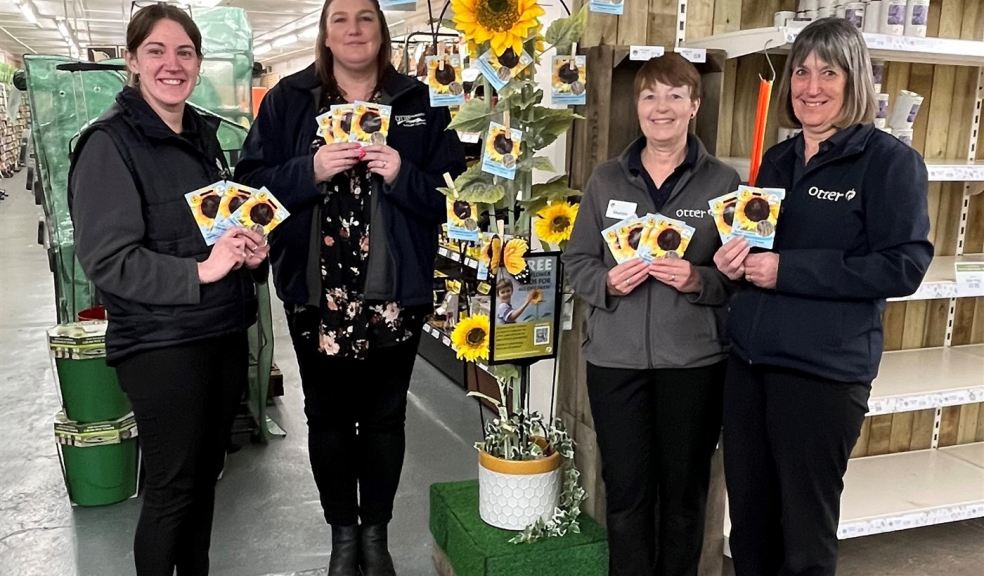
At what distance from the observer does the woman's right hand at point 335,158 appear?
2072mm

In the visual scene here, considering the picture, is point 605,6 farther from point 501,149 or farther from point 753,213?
point 753,213

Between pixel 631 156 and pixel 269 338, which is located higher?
pixel 631 156

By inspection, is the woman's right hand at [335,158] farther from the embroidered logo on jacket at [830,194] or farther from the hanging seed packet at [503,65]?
the embroidered logo on jacket at [830,194]

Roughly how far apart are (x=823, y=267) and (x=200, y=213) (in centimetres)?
142

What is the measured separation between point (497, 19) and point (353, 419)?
4.08ft

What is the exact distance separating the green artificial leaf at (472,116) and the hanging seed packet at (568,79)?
7.6 inches

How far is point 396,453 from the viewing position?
2469 mm

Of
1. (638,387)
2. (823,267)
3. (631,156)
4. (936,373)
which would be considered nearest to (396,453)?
(638,387)

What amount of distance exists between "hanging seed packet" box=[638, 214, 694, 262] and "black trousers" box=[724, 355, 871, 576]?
12.4 inches

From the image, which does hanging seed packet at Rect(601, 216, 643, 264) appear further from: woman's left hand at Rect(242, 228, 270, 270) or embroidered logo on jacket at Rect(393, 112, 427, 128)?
woman's left hand at Rect(242, 228, 270, 270)

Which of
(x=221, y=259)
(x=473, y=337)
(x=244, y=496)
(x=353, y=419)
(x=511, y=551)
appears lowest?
(x=244, y=496)

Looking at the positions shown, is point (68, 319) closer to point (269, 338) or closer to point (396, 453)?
point (269, 338)

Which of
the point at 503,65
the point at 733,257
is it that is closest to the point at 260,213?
the point at 503,65

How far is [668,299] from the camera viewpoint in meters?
2.04
